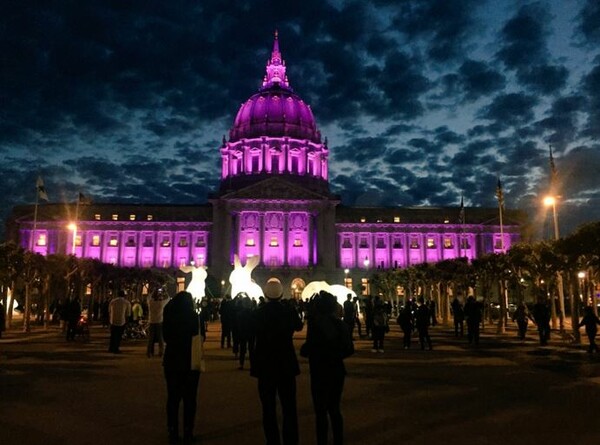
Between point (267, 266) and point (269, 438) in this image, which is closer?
point (269, 438)

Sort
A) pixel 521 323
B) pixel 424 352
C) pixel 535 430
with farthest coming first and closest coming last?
pixel 521 323, pixel 424 352, pixel 535 430

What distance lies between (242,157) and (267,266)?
29987 mm

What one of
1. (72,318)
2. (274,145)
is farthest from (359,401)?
(274,145)

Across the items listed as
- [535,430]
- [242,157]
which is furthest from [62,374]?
[242,157]

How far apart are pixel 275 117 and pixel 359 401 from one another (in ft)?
378

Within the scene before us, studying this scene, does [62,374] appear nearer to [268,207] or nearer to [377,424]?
[377,424]

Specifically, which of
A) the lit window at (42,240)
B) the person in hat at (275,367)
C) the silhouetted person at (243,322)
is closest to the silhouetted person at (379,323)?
the silhouetted person at (243,322)

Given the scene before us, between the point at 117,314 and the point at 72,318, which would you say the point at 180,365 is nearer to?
the point at 117,314

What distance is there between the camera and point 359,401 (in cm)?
1273

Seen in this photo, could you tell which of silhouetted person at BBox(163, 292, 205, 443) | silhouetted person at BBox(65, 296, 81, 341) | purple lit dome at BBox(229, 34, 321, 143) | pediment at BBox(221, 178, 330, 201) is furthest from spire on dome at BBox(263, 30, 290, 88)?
silhouetted person at BBox(163, 292, 205, 443)

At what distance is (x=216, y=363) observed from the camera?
20062 mm

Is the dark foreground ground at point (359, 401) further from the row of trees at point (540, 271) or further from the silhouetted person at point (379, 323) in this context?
the row of trees at point (540, 271)

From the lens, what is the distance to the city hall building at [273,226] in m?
105

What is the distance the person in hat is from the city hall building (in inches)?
3582
